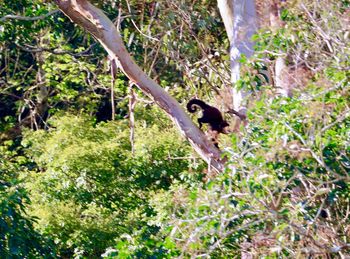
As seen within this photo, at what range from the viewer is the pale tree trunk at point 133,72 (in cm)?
875

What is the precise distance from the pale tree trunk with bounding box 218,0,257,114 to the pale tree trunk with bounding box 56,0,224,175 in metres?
0.55

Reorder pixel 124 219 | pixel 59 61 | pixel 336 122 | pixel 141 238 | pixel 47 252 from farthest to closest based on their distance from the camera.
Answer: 1. pixel 59 61
2. pixel 124 219
3. pixel 47 252
4. pixel 141 238
5. pixel 336 122

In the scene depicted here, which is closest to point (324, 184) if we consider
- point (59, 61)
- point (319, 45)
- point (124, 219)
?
point (319, 45)

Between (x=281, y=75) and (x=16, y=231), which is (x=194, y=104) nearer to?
(x=281, y=75)

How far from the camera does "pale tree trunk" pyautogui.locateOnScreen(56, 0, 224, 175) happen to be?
8.75m

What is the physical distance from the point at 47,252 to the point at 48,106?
312 inches

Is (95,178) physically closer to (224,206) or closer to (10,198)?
(10,198)

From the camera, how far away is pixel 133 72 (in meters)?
8.98

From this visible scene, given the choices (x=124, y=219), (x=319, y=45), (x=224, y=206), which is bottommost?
(x=124, y=219)

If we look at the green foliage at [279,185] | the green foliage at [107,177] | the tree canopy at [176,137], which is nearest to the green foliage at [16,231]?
the tree canopy at [176,137]

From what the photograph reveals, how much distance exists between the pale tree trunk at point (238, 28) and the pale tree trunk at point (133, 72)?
55 centimetres

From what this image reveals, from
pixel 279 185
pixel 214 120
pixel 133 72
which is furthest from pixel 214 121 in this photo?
pixel 279 185

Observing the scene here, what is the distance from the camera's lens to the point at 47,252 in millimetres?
7574

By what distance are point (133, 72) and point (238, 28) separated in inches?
51.2
